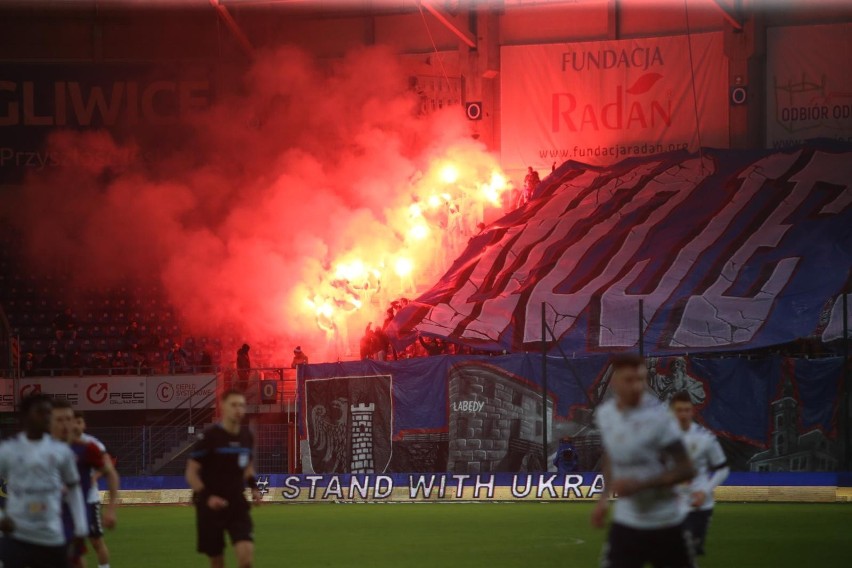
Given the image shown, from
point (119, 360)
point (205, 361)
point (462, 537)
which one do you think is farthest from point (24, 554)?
point (119, 360)

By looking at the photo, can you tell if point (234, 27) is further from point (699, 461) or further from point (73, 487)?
point (73, 487)

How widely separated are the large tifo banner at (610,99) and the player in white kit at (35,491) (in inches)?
1181

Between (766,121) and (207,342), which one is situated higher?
(766,121)

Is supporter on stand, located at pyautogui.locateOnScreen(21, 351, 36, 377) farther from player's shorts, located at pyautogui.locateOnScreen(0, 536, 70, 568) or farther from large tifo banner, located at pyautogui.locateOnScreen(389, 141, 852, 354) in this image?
player's shorts, located at pyautogui.locateOnScreen(0, 536, 70, 568)

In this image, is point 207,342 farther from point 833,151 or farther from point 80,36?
point 833,151

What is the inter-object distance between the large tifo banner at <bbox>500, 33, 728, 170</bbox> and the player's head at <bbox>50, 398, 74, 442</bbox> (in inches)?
1138

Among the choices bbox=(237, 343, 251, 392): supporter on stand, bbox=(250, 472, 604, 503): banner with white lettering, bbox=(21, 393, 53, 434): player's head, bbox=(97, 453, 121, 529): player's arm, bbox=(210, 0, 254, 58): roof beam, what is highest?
bbox=(210, 0, 254, 58): roof beam

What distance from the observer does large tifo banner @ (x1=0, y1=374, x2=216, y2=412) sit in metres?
33.9

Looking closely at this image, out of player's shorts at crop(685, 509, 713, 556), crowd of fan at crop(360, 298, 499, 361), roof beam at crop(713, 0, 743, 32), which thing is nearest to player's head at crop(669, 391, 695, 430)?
player's shorts at crop(685, 509, 713, 556)

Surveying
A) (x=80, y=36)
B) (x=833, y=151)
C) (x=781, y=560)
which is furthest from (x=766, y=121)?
(x=781, y=560)

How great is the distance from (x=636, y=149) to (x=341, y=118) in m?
8.70

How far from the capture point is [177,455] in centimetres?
3116

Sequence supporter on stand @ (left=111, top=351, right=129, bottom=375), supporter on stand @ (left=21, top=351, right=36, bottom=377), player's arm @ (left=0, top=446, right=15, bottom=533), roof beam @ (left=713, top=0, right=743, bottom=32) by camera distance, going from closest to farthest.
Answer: player's arm @ (left=0, top=446, right=15, bottom=533), supporter on stand @ (left=21, top=351, right=36, bottom=377), roof beam @ (left=713, top=0, right=743, bottom=32), supporter on stand @ (left=111, top=351, right=129, bottom=375)

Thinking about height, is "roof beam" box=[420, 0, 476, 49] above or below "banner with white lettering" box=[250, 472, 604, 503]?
above
